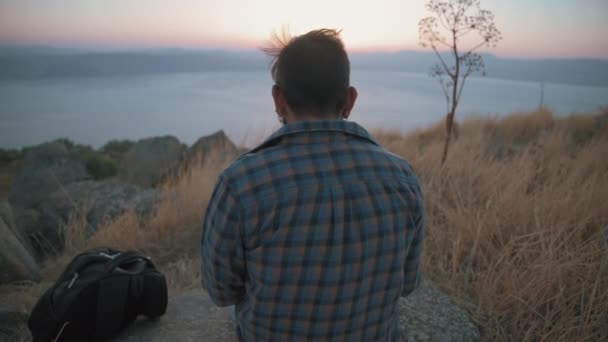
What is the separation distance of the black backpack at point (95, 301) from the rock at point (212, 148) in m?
4.16

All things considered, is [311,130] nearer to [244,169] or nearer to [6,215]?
[244,169]

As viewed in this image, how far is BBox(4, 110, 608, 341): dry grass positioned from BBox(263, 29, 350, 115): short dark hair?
1640mm

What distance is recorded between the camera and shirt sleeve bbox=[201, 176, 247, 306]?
1063 millimetres

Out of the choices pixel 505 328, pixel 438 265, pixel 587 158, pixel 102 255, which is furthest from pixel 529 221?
pixel 102 255

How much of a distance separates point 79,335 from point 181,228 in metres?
1.95

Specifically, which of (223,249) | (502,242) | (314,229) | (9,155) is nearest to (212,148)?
(502,242)

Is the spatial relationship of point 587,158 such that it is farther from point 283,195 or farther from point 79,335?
point 79,335

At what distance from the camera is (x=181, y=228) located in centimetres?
381

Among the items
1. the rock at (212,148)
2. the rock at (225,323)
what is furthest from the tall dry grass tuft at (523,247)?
the rock at (212,148)

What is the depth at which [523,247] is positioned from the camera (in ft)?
7.98

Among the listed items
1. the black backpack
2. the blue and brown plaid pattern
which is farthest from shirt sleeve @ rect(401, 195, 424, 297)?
the black backpack

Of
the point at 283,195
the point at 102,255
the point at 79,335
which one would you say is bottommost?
the point at 79,335

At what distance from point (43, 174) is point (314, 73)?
20.1 ft

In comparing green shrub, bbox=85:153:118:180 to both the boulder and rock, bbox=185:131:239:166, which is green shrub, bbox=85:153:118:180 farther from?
the boulder
